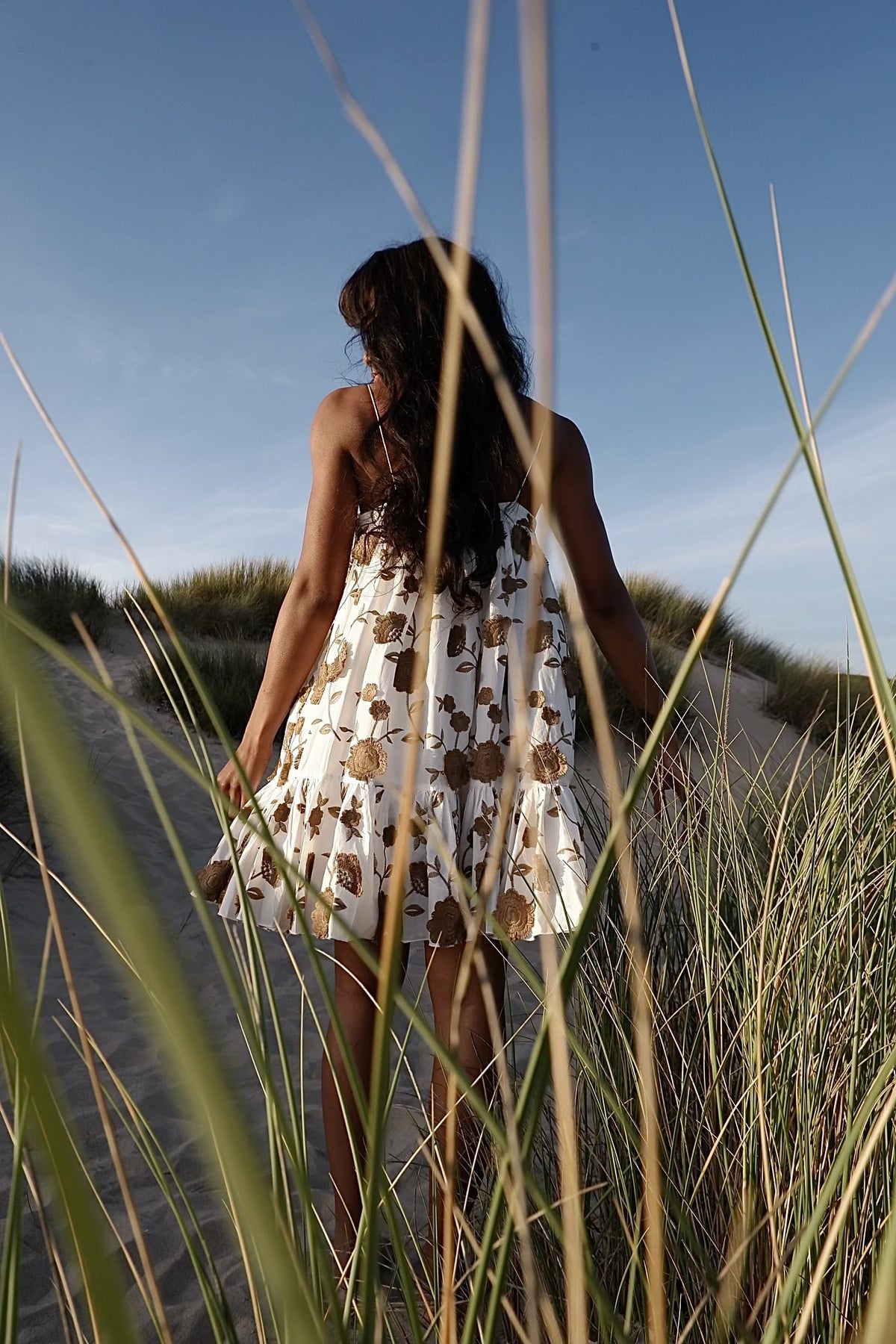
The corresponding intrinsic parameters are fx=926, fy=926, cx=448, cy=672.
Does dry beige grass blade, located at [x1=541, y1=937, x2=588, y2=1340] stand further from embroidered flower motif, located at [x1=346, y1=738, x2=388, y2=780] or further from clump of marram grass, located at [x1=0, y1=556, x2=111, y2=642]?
clump of marram grass, located at [x1=0, y1=556, x2=111, y2=642]

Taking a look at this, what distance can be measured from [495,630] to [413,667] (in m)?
0.18

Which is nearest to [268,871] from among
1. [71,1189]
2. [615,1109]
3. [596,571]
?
[596,571]

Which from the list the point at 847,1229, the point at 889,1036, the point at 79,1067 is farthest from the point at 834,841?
the point at 79,1067

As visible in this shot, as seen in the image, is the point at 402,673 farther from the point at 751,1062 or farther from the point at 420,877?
the point at 751,1062

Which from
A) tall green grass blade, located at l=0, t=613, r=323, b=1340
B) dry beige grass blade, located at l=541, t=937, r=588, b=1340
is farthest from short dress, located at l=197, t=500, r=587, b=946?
tall green grass blade, located at l=0, t=613, r=323, b=1340

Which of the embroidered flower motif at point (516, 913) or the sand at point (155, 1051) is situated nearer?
the embroidered flower motif at point (516, 913)

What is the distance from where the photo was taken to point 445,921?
1.71 meters

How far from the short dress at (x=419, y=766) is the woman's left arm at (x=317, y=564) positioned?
0.04 m

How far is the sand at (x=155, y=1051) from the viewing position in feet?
5.80

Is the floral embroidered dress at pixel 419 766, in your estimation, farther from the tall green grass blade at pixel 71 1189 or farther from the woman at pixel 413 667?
the tall green grass blade at pixel 71 1189

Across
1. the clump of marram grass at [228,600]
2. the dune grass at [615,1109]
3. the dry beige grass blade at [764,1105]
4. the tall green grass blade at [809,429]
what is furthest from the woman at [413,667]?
the clump of marram grass at [228,600]

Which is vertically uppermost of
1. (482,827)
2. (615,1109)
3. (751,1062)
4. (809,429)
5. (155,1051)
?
(809,429)

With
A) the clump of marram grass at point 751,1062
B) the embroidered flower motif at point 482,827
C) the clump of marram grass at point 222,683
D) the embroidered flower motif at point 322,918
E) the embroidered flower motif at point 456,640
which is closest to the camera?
the clump of marram grass at point 751,1062

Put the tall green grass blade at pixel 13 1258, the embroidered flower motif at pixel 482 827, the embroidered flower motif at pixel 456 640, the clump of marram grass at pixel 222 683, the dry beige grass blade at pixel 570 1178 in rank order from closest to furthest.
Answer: the dry beige grass blade at pixel 570 1178, the tall green grass blade at pixel 13 1258, the embroidered flower motif at pixel 482 827, the embroidered flower motif at pixel 456 640, the clump of marram grass at pixel 222 683
